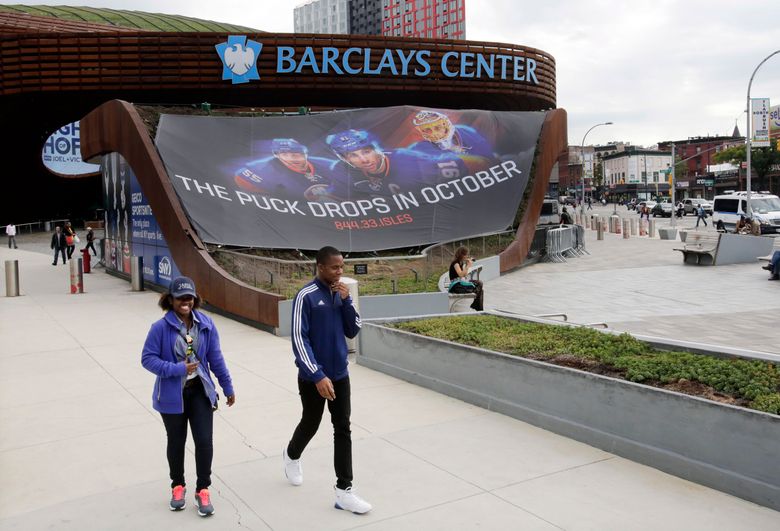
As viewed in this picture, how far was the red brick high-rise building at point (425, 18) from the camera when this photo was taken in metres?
157

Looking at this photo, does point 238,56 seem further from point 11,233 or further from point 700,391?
point 700,391

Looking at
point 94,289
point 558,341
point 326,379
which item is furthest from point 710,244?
point 326,379

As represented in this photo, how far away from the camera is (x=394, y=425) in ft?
22.9

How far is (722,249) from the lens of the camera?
75.2 feet

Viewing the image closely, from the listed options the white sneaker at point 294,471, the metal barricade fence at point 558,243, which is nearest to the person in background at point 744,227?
the metal barricade fence at point 558,243

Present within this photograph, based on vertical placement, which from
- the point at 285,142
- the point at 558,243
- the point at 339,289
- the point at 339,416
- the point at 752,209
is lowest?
the point at 339,416

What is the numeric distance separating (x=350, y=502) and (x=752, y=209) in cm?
3687

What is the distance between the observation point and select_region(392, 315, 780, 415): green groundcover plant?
5.76 metres

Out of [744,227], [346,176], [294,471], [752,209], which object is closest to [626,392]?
[294,471]

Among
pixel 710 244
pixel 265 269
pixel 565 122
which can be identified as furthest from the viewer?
pixel 565 122

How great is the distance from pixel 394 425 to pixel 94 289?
597 inches

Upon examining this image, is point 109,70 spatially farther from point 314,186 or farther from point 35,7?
point 35,7

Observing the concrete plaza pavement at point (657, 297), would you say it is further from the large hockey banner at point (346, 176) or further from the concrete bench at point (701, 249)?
the large hockey banner at point (346, 176)

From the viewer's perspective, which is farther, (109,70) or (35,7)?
(35,7)
